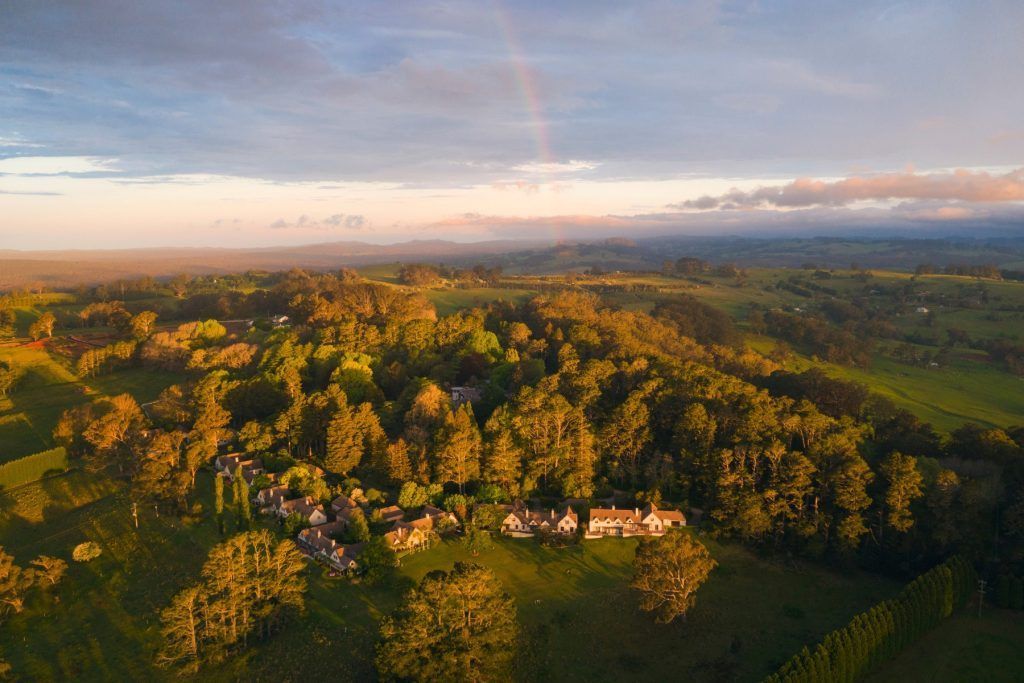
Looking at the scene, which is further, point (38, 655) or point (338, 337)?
point (338, 337)

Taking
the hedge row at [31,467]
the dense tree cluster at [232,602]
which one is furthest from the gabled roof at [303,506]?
the hedge row at [31,467]

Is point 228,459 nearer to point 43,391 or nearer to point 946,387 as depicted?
point 43,391

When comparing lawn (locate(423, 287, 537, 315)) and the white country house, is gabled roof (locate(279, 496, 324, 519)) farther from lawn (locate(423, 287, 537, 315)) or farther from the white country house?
lawn (locate(423, 287, 537, 315))

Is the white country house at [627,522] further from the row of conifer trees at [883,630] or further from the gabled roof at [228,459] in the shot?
the gabled roof at [228,459]

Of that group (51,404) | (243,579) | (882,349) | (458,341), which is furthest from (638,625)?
(882,349)

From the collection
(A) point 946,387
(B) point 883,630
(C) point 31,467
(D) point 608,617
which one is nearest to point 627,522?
(D) point 608,617

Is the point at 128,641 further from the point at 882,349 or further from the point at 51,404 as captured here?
the point at 882,349

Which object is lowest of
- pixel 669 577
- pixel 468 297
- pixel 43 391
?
pixel 669 577
